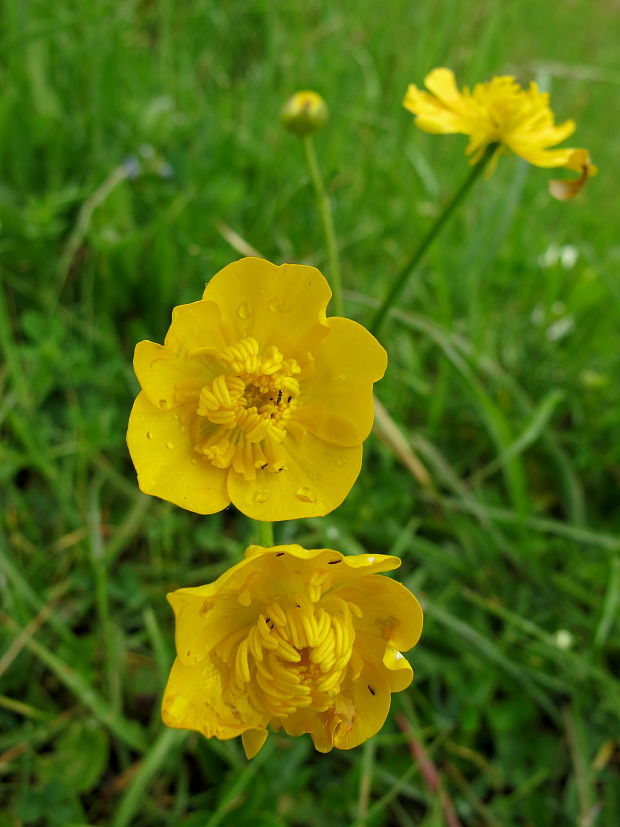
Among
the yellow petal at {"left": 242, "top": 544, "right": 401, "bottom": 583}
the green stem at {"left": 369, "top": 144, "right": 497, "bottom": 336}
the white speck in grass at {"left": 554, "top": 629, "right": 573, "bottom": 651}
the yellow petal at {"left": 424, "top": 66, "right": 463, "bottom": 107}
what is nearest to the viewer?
the yellow petal at {"left": 242, "top": 544, "right": 401, "bottom": 583}

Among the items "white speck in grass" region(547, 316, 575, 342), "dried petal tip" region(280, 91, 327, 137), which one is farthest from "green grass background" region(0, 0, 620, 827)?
"dried petal tip" region(280, 91, 327, 137)

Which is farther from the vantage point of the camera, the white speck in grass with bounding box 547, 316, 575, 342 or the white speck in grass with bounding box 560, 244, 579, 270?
the white speck in grass with bounding box 560, 244, 579, 270

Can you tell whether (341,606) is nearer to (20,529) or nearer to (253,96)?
(20,529)

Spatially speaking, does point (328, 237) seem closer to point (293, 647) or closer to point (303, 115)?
point (303, 115)

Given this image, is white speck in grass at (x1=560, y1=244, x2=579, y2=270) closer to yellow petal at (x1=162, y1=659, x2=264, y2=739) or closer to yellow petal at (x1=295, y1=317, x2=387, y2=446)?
yellow petal at (x1=295, y1=317, x2=387, y2=446)

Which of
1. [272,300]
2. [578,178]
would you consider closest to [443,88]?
[578,178]

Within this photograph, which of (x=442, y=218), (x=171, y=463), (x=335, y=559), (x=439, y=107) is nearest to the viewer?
(x=335, y=559)

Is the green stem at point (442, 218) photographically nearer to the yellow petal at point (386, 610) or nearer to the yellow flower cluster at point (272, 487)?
the yellow flower cluster at point (272, 487)
